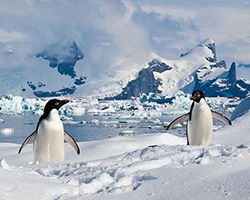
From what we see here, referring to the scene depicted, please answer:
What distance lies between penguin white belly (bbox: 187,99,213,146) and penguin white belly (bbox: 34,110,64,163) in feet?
6.64

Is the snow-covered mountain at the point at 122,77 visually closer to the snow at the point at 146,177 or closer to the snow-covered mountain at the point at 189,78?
the snow-covered mountain at the point at 189,78

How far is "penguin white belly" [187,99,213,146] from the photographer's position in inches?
246

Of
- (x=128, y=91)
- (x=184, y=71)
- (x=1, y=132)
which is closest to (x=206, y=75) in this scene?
(x=184, y=71)

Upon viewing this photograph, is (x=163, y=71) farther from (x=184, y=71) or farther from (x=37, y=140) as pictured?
(x=37, y=140)

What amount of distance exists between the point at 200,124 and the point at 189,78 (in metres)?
148

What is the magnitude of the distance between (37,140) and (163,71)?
15938 centimetres

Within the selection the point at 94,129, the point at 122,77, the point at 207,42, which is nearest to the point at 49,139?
the point at 94,129

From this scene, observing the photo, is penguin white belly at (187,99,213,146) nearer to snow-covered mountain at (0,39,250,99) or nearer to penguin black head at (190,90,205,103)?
penguin black head at (190,90,205,103)

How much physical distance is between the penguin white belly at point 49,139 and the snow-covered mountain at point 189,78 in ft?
419

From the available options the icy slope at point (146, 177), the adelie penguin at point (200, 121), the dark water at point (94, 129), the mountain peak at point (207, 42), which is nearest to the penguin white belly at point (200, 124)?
the adelie penguin at point (200, 121)

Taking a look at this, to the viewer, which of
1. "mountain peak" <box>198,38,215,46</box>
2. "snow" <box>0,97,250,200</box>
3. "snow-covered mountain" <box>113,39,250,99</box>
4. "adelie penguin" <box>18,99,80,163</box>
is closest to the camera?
"snow" <box>0,97,250,200</box>

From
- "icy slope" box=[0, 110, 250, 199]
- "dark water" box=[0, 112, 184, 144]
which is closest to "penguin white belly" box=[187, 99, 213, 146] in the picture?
"icy slope" box=[0, 110, 250, 199]

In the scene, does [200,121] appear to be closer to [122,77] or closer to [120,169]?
[120,169]

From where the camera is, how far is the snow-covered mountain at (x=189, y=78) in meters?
136
